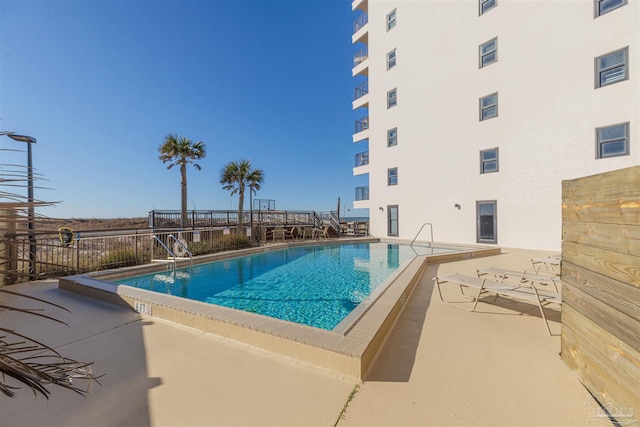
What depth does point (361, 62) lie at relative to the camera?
18141mm

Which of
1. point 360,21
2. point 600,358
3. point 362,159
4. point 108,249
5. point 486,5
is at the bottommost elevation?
point 600,358

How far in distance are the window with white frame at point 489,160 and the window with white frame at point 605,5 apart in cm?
494

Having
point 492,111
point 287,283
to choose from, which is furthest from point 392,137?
point 287,283

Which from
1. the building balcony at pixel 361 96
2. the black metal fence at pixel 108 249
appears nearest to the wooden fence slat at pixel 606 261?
the black metal fence at pixel 108 249

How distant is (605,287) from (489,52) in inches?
524

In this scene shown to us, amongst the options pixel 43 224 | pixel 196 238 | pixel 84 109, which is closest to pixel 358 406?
pixel 43 224

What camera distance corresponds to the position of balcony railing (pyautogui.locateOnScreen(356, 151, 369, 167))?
57.0 feet

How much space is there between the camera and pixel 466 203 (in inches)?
489

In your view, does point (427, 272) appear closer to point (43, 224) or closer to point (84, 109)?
point (43, 224)

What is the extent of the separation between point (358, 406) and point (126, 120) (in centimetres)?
1719

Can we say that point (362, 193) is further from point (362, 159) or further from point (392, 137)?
point (392, 137)

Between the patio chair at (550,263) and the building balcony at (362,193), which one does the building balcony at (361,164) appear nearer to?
the building balcony at (362,193)

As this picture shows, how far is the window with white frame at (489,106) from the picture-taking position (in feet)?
38.1

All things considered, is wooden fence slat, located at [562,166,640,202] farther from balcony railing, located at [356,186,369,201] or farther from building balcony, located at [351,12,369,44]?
building balcony, located at [351,12,369,44]
